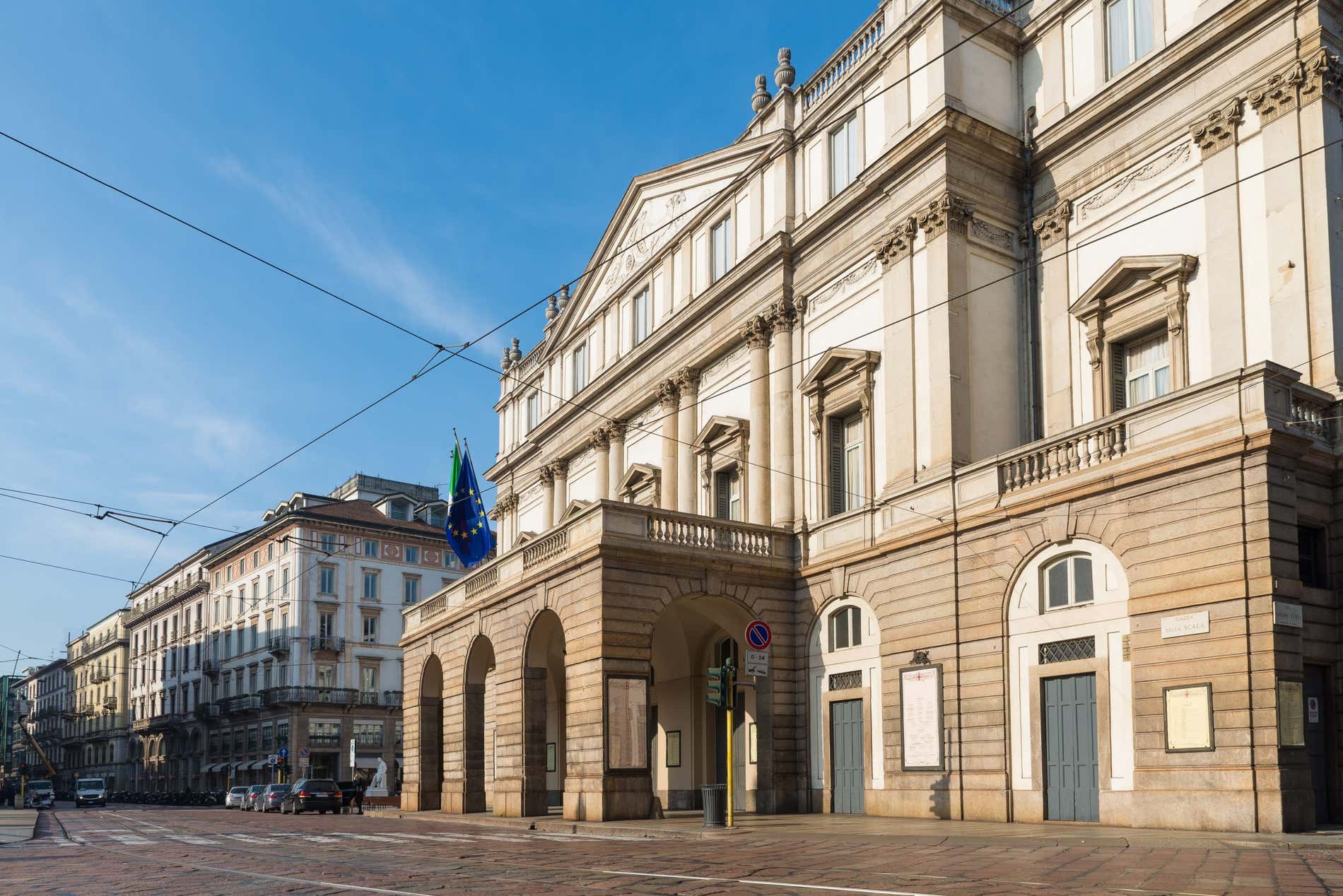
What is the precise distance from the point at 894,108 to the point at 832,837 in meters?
16.9

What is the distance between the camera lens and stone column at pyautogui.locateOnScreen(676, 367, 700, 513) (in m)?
35.9

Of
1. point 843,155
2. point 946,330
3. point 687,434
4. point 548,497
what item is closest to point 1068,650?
point 946,330

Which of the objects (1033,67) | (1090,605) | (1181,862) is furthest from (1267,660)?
(1033,67)

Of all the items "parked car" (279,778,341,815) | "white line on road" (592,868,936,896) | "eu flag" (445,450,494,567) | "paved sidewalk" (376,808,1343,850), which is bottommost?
"parked car" (279,778,341,815)

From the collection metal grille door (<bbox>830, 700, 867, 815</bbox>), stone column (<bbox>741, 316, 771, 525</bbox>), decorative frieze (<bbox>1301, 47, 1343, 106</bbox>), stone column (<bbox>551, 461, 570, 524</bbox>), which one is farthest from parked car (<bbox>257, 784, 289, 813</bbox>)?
decorative frieze (<bbox>1301, 47, 1343, 106</bbox>)

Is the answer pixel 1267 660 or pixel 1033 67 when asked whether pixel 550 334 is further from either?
pixel 1267 660

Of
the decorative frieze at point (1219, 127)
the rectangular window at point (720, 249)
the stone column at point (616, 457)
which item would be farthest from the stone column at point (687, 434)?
the decorative frieze at point (1219, 127)

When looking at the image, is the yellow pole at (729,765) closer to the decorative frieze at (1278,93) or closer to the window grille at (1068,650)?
the window grille at (1068,650)

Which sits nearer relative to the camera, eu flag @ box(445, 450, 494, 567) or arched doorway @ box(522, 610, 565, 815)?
arched doorway @ box(522, 610, 565, 815)

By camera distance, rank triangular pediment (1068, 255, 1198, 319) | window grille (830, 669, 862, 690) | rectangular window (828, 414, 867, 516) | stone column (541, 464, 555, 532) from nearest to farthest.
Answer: triangular pediment (1068, 255, 1198, 319), window grille (830, 669, 862, 690), rectangular window (828, 414, 867, 516), stone column (541, 464, 555, 532)

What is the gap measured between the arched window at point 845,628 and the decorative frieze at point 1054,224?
8952 millimetres

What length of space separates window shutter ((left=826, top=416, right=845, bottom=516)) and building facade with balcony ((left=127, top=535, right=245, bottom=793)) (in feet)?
224

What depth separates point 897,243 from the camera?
94.0 ft

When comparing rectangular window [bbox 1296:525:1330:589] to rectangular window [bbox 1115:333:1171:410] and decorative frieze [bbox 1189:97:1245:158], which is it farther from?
decorative frieze [bbox 1189:97:1245:158]
